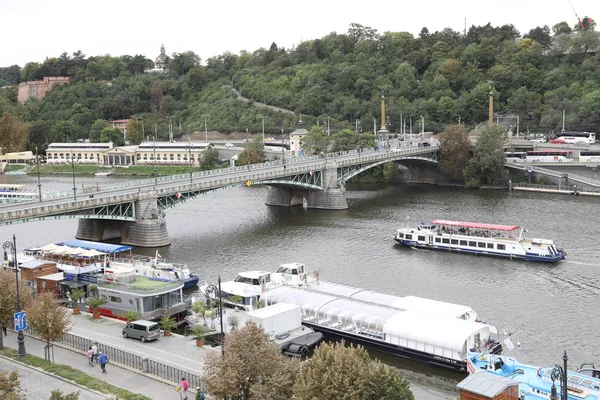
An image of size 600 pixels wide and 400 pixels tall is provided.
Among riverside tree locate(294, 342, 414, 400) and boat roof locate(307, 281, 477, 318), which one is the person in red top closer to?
riverside tree locate(294, 342, 414, 400)

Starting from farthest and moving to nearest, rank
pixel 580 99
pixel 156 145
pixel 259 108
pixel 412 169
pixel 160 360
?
pixel 259 108, pixel 156 145, pixel 580 99, pixel 412 169, pixel 160 360

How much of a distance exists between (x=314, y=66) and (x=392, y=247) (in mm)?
105842

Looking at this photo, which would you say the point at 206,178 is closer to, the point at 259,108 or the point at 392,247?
the point at 392,247

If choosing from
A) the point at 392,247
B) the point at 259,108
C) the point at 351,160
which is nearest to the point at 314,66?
the point at 259,108

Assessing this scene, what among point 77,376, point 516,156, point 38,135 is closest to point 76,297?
point 77,376

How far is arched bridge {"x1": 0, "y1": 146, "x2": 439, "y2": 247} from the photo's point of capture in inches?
2080

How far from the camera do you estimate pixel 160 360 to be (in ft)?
91.5

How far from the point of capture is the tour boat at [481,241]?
4844 cm

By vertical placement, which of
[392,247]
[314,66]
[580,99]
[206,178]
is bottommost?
[392,247]

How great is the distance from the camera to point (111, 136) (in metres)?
149

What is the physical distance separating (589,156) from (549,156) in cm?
563

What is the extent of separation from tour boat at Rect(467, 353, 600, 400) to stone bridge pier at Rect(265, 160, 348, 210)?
154 feet

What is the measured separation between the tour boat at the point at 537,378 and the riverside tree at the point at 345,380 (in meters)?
6.34

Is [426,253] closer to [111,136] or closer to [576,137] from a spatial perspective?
[576,137]
